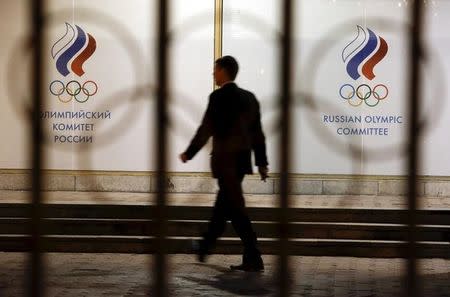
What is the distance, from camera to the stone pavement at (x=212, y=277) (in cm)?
565

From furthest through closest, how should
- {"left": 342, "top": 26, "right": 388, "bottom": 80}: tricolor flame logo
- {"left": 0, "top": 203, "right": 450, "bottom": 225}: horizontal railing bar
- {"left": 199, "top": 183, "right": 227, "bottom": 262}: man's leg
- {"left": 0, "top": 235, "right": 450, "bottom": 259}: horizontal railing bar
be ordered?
{"left": 342, "top": 26, "right": 388, "bottom": 80}: tricolor flame logo → {"left": 0, "top": 203, "right": 450, "bottom": 225}: horizontal railing bar → {"left": 0, "top": 235, "right": 450, "bottom": 259}: horizontal railing bar → {"left": 199, "top": 183, "right": 227, "bottom": 262}: man's leg

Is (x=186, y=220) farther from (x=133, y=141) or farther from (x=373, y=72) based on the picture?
(x=373, y=72)

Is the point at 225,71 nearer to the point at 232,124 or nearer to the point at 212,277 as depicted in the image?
the point at 212,277

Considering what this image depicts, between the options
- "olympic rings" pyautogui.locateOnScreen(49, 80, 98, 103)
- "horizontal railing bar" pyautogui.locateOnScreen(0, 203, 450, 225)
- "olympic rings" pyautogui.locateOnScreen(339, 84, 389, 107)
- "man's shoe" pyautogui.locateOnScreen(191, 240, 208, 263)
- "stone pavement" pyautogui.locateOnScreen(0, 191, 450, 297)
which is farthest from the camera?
"olympic rings" pyautogui.locateOnScreen(49, 80, 98, 103)

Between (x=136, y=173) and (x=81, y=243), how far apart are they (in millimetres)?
2650

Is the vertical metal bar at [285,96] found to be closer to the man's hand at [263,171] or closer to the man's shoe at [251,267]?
the man's hand at [263,171]

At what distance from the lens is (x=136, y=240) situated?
7.47 m

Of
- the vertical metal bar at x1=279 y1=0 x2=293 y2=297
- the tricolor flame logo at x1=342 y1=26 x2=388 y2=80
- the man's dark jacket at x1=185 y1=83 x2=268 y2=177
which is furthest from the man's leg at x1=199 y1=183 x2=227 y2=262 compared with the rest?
the tricolor flame logo at x1=342 y1=26 x2=388 y2=80

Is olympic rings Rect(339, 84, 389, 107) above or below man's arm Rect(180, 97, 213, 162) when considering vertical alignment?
above

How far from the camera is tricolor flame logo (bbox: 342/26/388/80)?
31.7ft

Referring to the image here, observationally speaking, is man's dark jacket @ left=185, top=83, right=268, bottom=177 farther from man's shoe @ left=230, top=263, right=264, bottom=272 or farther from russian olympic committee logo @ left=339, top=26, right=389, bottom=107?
russian olympic committee logo @ left=339, top=26, right=389, bottom=107

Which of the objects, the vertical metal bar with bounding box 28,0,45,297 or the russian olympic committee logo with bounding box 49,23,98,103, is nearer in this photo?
the vertical metal bar with bounding box 28,0,45,297

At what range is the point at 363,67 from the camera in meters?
9.98

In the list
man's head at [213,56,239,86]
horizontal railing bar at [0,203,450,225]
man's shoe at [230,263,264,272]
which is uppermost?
man's head at [213,56,239,86]
